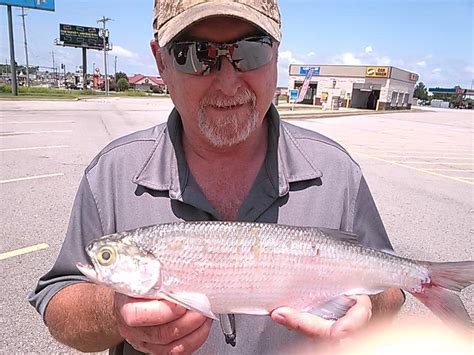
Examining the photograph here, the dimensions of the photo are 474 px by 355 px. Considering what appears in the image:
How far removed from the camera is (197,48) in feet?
6.84

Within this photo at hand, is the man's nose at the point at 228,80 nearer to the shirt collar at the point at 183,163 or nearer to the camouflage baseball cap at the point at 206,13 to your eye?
the camouflage baseball cap at the point at 206,13

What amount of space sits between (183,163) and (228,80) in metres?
0.49

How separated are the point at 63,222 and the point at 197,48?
5.12m

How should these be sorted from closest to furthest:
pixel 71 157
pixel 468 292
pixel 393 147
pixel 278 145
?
pixel 278 145 < pixel 468 292 < pixel 71 157 < pixel 393 147

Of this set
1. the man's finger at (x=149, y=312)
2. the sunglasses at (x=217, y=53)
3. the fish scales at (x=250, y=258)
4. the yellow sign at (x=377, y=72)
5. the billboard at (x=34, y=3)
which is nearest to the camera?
the man's finger at (x=149, y=312)

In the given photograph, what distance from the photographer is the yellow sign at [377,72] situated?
177 ft

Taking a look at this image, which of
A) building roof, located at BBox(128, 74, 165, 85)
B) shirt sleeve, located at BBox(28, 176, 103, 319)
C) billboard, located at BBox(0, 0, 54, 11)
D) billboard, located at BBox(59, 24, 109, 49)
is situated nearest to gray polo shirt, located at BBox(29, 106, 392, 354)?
shirt sleeve, located at BBox(28, 176, 103, 319)

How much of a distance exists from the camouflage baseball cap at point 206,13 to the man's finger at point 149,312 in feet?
4.05

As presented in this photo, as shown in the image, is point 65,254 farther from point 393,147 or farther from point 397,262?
point 393,147

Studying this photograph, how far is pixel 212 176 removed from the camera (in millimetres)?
2275

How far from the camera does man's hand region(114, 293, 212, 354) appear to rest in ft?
5.19

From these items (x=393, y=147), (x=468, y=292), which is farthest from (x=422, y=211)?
(x=393, y=147)

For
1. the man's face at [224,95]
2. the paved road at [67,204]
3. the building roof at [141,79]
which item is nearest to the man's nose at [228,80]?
the man's face at [224,95]

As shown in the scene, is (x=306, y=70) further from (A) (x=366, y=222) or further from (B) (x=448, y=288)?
(B) (x=448, y=288)
